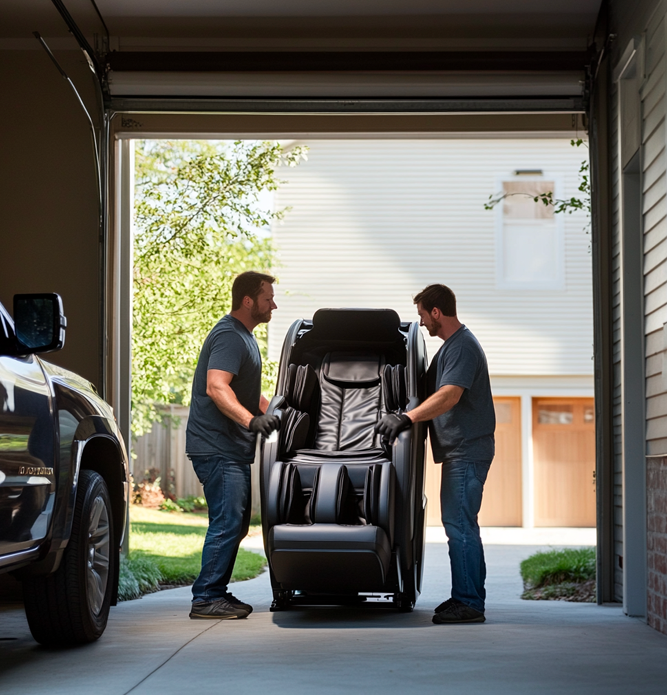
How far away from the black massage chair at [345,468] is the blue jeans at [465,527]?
0.20m

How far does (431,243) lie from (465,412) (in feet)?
40.8

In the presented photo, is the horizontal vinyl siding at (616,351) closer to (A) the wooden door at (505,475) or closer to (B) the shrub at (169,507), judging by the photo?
(A) the wooden door at (505,475)

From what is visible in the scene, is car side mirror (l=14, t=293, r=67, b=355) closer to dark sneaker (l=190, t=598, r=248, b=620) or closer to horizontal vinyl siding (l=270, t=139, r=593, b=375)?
dark sneaker (l=190, t=598, r=248, b=620)

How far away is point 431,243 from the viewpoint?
1833 centimetres

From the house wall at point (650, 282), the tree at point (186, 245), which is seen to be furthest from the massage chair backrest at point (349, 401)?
the tree at point (186, 245)

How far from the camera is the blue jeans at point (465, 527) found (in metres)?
5.93

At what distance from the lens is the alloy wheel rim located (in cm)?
489

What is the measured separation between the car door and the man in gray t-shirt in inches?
82.2

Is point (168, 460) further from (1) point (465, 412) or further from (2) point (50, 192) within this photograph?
(1) point (465, 412)

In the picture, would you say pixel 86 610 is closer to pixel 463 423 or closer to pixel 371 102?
pixel 463 423

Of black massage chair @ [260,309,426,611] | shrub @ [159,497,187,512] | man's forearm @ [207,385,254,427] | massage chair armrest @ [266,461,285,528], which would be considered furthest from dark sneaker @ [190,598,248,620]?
shrub @ [159,497,187,512]

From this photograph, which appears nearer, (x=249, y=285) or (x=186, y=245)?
(x=249, y=285)

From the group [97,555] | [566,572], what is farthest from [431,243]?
[97,555]

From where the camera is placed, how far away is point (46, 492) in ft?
14.0
